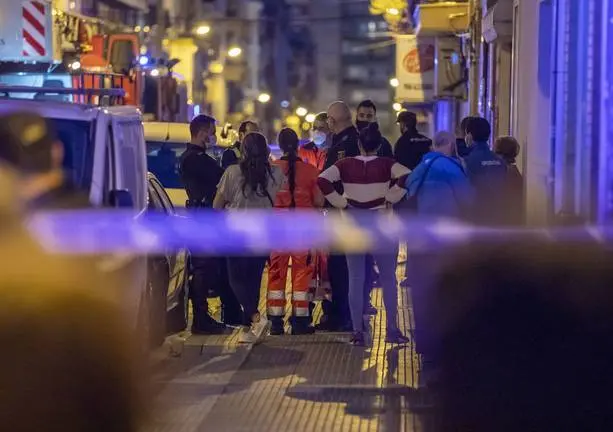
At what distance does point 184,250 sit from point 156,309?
3.83ft

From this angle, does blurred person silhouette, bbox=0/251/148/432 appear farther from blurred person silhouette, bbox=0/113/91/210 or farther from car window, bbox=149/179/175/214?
car window, bbox=149/179/175/214

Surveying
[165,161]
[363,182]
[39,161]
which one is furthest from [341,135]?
[165,161]

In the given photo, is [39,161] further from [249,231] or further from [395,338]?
[395,338]

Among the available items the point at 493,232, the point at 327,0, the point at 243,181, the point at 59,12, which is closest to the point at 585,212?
the point at 493,232

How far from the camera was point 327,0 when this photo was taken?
122 meters

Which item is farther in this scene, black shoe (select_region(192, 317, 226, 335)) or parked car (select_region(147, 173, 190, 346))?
black shoe (select_region(192, 317, 226, 335))

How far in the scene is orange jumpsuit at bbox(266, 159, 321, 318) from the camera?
34.7ft

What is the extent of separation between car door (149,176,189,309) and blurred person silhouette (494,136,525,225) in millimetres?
2550

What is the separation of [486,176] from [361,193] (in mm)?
1184

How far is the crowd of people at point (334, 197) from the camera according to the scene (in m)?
9.62

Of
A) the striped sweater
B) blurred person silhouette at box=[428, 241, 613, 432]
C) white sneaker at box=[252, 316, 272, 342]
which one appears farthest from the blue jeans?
blurred person silhouette at box=[428, 241, 613, 432]

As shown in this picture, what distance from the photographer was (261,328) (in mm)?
10430

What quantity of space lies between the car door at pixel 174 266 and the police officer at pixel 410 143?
3035mm

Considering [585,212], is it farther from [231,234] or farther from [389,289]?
[231,234]
